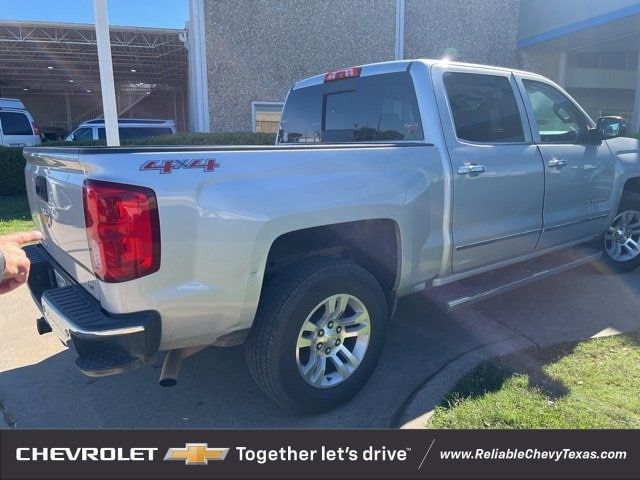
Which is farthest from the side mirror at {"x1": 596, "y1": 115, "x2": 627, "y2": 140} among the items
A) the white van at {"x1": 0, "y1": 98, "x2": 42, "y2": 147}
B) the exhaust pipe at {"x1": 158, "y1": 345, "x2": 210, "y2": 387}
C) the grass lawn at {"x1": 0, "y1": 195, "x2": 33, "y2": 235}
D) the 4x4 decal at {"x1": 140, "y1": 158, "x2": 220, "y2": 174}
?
the white van at {"x1": 0, "y1": 98, "x2": 42, "y2": 147}

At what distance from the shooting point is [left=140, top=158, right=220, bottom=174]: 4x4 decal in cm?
224

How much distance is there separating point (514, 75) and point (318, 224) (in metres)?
2.43

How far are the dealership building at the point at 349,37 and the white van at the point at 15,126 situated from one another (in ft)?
20.6

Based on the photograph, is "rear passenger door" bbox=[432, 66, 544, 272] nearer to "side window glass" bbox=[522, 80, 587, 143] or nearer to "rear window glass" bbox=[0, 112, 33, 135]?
"side window glass" bbox=[522, 80, 587, 143]

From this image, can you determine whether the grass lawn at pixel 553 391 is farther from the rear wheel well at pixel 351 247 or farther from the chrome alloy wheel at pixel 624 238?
the chrome alloy wheel at pixel 624 238

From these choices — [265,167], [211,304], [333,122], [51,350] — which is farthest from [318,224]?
[51,350]

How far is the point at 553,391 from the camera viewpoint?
10.3 feet

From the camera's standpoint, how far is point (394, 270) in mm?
3232

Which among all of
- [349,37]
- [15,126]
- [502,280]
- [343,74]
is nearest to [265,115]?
[349,37]

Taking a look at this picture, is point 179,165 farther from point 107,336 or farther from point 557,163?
→ point 557,163

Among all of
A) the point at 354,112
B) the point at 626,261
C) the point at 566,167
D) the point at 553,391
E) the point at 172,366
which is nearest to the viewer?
the point at 172,366

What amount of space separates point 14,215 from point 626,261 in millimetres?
9393

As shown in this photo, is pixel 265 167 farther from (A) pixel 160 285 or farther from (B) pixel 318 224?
(A) pixel 160 285


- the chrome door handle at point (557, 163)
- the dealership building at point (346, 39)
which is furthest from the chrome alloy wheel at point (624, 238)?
the dealership building at point (346, 39)
